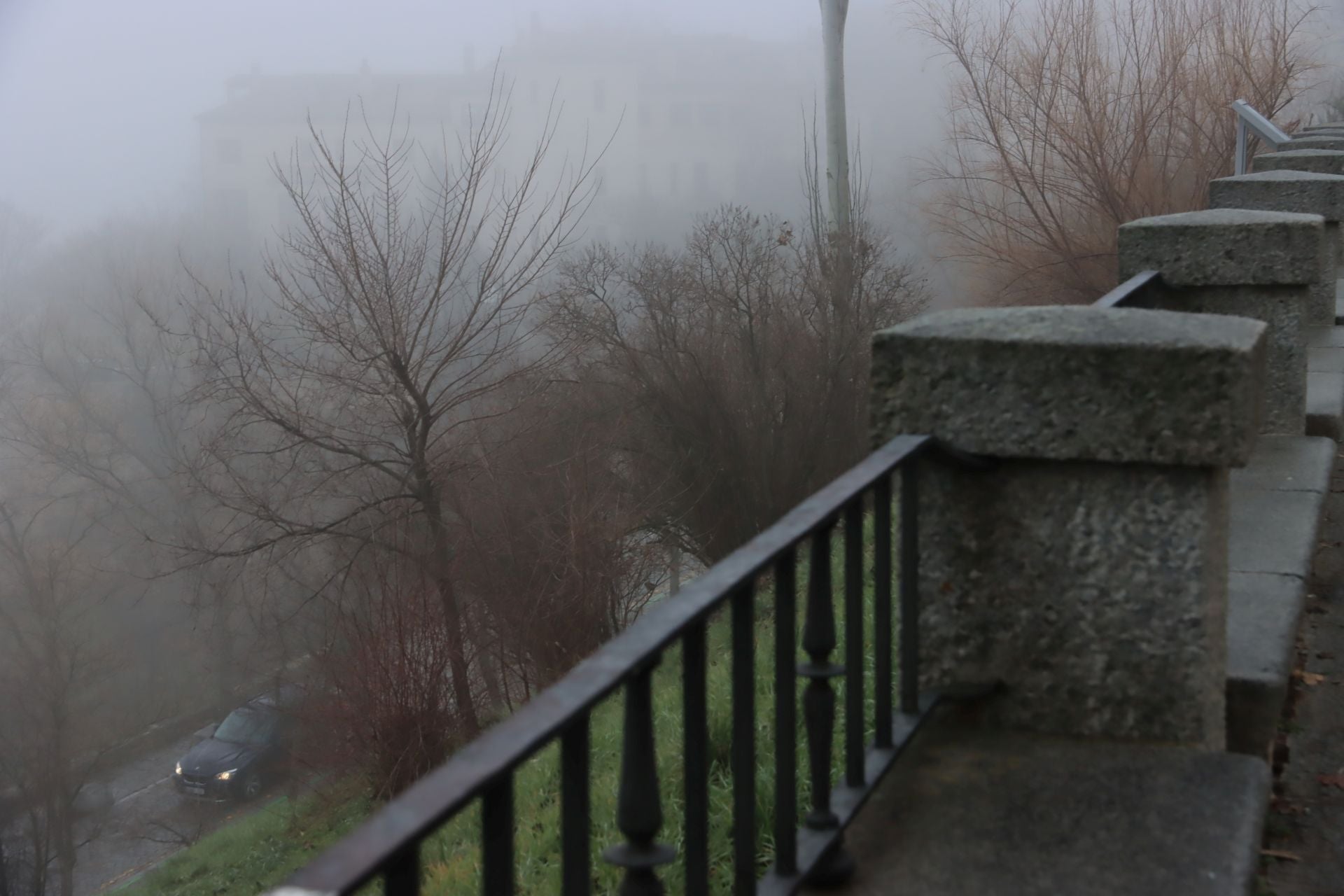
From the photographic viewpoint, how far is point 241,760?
26938mm

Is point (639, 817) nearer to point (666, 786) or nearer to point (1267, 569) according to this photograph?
point (1267, 569)

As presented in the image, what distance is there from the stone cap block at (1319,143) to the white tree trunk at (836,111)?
33.7ft

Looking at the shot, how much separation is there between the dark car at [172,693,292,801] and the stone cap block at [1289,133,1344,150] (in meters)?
22.4

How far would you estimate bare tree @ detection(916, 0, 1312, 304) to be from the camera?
16.0 m

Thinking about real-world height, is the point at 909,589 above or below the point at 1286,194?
below

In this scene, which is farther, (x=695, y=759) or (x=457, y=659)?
(x=457, y=659)

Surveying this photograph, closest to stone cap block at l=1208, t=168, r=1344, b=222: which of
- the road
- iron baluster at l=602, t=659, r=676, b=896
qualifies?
iron baluster at l=602, t=659, r=676, b=896

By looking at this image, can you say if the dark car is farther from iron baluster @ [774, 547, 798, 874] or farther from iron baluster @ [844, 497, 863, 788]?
iron baluster @ [774, 547, 798, 874]

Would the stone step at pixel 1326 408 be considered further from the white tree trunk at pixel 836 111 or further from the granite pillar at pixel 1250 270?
the white tree trunk at pixel 836 111

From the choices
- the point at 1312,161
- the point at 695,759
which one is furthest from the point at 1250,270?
the point at 1312,161

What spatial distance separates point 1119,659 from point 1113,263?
1463 cm

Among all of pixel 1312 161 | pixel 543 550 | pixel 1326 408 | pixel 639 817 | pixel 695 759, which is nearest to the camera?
pixel 639 817

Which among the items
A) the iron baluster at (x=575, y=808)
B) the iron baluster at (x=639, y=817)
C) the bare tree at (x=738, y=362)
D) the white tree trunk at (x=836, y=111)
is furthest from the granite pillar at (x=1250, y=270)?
the bare tree at (x=738, y=362)

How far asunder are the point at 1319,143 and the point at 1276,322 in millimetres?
6626
